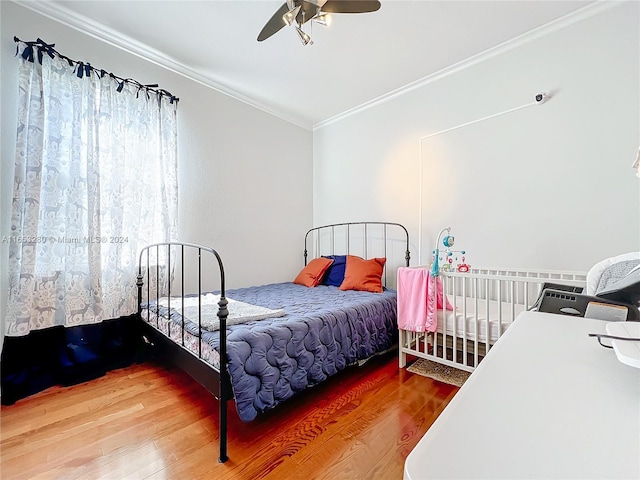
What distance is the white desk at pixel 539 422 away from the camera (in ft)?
1.14

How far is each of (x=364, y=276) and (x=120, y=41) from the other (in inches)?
111

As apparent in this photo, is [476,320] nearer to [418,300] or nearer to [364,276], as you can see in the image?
[418,300]

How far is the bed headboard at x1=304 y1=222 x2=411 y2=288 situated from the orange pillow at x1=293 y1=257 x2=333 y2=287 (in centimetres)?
40

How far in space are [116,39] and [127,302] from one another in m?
2.06

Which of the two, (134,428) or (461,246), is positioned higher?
(461,246)

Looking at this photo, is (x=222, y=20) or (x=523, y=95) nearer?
(x=222, y=20)

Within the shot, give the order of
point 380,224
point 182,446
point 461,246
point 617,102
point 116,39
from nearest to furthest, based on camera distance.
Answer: point 182,446
point 617,102
point 116,39
point 461,246
point 380,224

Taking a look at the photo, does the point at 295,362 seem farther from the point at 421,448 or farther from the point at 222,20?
the point at 222,20

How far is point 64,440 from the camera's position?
4.75ft

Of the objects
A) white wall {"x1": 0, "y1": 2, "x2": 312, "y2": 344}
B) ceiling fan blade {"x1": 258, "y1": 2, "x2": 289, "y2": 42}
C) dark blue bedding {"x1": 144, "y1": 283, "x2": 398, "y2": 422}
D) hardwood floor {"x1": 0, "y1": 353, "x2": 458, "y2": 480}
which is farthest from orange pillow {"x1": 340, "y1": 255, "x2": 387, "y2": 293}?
ceiling fan blade {"x1": 258, "y1": 2, "x2": 289, "y2": 42}

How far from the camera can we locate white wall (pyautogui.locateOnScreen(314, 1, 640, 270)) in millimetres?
1860

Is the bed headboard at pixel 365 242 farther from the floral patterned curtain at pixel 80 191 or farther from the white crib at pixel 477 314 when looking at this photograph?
the floral patterned curtain at pixel 80 191

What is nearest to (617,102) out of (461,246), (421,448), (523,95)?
(523,95)

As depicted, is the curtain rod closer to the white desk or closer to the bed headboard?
the bed headboard
